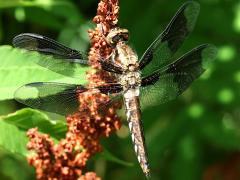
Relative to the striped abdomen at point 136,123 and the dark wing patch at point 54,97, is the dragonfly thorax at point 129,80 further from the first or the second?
the dark wing patch at point 54,97

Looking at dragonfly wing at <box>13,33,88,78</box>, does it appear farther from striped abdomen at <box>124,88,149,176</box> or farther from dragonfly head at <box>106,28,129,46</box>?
striped abdomen at <box>124,88,149,176</box>

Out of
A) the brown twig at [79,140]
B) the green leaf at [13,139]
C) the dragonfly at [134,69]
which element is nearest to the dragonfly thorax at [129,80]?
the dragonfly at [134,69]

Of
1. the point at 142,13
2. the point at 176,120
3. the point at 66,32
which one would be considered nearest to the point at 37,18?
the point at 66,32

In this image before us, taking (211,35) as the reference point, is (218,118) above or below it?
below

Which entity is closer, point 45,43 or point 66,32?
point 45,43

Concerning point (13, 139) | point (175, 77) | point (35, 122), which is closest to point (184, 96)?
point (175, 77)

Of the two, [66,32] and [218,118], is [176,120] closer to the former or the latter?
[218,118]
